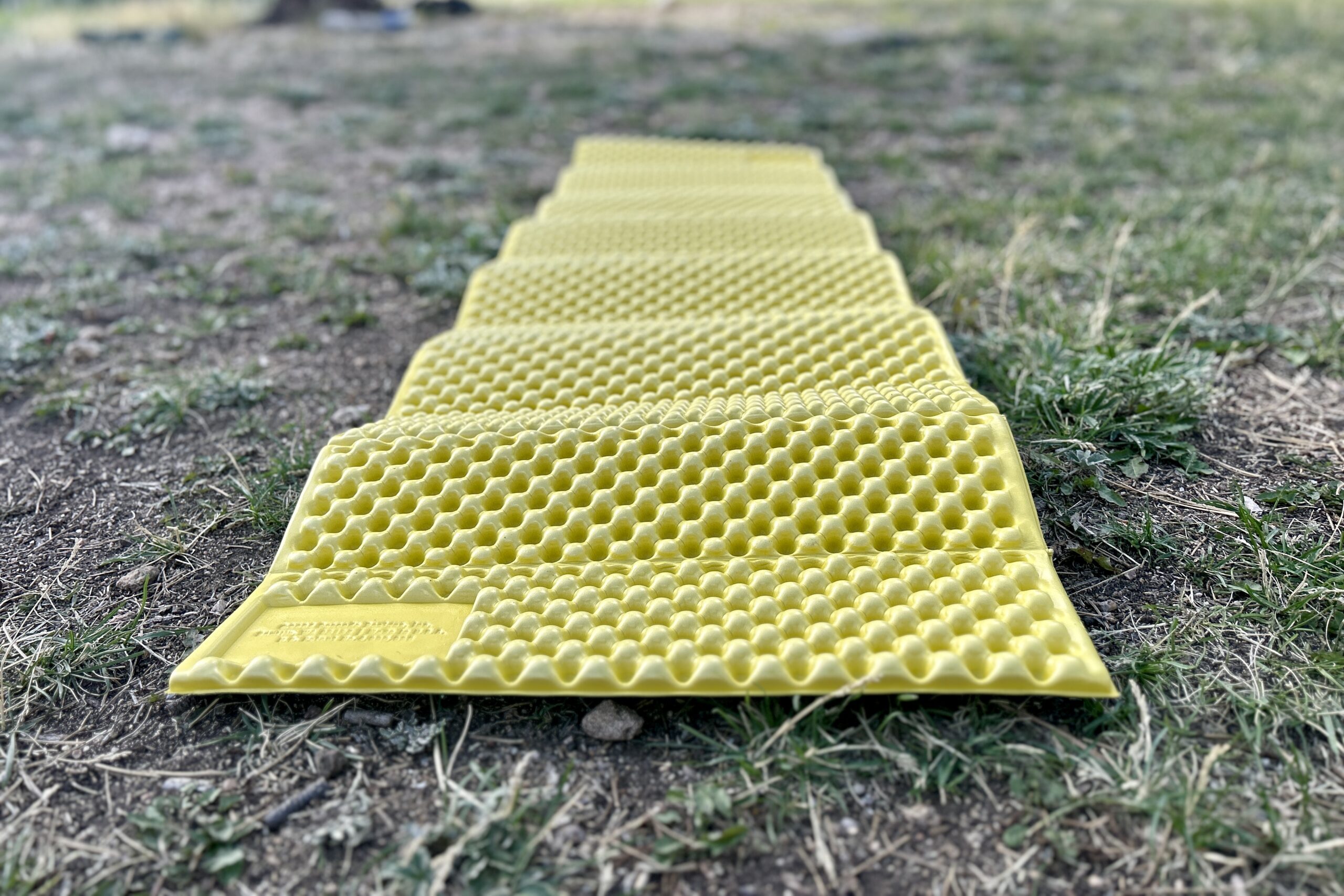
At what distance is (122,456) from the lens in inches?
107

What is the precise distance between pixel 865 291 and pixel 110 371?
8.66 ft

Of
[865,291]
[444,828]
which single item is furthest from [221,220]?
[444,828]

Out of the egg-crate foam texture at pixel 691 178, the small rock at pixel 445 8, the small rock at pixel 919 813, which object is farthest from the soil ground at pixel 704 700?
the small rock at pixel 445 8

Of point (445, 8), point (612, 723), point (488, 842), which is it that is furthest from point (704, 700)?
point (445, 8)

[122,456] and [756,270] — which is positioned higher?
[756,270]

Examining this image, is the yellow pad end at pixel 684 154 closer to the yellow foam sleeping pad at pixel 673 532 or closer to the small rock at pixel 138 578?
the yellow foam sleeping pad at pixel 673 532

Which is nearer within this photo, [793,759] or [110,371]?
[793,759]

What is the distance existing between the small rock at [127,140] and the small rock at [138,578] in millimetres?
4593

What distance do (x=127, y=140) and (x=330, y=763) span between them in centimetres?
573

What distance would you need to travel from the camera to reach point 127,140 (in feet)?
19.4

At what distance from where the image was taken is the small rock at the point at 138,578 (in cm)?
217

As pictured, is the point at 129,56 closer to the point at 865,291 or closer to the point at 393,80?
the point at 393,80

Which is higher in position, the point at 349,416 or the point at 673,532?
the point at 673,532

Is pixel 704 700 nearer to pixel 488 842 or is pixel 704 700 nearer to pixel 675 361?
pixel 488 842
